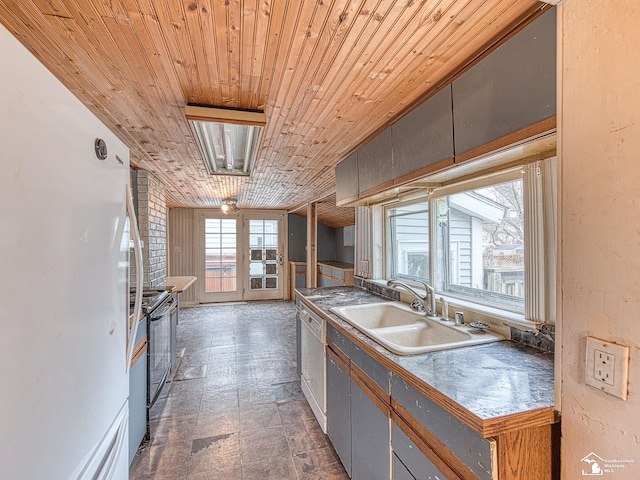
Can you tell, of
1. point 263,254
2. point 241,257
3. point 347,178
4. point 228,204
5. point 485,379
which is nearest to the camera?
point 485,379

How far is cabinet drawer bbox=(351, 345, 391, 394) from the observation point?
4.04ft

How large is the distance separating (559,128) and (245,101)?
1455mm

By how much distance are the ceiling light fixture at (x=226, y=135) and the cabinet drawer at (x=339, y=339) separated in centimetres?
133

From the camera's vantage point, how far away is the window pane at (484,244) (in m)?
1.51

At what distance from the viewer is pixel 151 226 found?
3.18m

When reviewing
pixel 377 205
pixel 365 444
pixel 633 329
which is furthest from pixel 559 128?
pixel 377 205

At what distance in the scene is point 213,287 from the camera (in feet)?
21.1

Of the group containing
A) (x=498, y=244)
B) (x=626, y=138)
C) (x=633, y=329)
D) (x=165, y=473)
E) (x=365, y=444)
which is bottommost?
(x=165, y=473)

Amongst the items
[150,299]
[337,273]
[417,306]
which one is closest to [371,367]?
[417,306]

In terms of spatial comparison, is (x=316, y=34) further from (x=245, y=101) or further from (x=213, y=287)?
(x=213, y=287)

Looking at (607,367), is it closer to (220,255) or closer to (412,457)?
(412,457)

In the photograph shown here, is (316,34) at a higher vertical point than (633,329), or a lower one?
higher

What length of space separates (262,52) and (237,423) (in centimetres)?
243

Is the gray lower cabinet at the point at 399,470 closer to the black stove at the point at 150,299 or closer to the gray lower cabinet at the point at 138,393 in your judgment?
the gray lower cabinet at the point at 138,393
